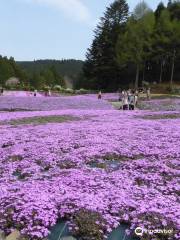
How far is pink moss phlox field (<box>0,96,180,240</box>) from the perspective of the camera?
8.65 m

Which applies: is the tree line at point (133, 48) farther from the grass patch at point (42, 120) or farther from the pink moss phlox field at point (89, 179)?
the pink moss phlox field at point (89, 179)

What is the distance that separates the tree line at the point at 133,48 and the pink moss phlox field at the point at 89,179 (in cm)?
7434

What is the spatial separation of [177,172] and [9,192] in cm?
447

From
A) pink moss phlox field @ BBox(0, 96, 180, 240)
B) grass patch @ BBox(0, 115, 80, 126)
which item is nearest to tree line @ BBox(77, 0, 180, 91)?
grass patch @ BBox(0, 115, 80, 126)

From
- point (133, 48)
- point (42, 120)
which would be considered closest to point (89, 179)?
point (42, 120)

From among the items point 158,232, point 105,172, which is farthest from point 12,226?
point 105,172

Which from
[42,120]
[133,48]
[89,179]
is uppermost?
[133,48]

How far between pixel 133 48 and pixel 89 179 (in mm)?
82835

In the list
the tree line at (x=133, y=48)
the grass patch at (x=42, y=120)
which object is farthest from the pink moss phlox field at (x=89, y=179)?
the tree line at (x=133, y=48)

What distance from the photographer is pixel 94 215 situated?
337 inches

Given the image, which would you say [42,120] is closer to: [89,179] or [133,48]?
[89,179]

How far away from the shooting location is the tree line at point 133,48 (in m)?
92.4

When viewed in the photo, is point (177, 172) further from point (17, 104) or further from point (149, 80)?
point (149, 80)

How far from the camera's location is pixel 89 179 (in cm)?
1109
